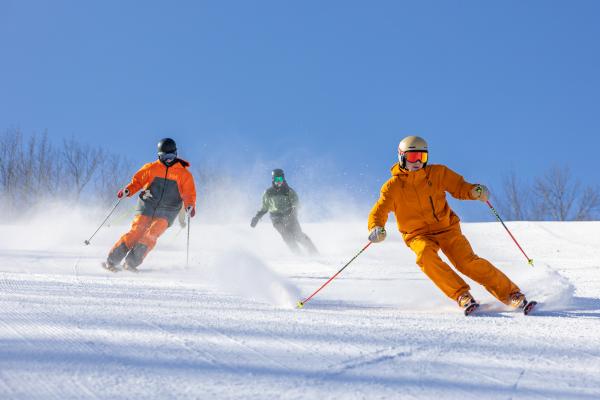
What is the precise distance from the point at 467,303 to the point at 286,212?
8209 millimetres

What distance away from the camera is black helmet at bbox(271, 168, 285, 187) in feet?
39.5

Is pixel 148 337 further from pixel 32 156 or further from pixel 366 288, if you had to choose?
pixel 32 156

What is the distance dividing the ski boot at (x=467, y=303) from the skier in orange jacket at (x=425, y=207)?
0.96 feet

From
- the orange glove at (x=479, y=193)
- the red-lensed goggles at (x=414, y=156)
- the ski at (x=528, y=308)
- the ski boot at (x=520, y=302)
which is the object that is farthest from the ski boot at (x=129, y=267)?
the ski at (x=528, y=308)

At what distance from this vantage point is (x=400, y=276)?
24.5 feet

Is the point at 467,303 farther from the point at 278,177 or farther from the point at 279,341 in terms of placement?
the point at 278,177

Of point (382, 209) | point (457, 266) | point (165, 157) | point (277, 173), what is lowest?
point (457, 266)

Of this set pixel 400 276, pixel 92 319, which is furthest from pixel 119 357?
pixel 400 276

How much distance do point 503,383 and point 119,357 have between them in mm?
1442

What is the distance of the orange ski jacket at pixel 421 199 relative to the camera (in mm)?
4633

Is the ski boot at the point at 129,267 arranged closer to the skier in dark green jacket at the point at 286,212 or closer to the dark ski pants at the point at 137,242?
the dark ski pants at the point at 137,242

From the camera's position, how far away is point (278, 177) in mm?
12055

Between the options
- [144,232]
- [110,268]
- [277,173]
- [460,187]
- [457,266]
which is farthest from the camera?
[277,173]

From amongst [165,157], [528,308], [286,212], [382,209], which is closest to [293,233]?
[286,212]
